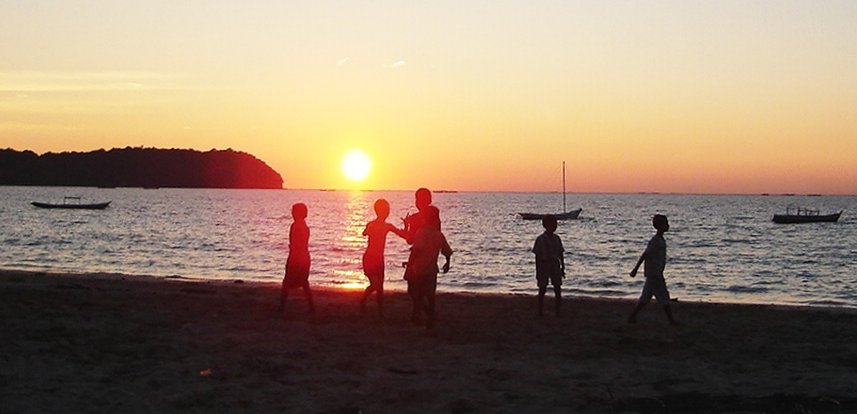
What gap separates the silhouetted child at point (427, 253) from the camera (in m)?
11.3

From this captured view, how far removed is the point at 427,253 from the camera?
11.4 meters

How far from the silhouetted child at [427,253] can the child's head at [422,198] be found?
6 cm

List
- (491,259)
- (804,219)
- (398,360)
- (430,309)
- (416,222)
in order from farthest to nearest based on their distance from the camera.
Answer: (804,219), (491,259), (430,309), (416,222), (398,360)

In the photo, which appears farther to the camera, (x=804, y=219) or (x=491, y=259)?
(x=804, y=219)

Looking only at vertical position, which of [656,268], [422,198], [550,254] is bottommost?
[656,268]

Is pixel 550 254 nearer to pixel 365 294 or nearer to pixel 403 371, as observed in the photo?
pixel 365 294

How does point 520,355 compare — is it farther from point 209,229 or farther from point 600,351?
point 209,229

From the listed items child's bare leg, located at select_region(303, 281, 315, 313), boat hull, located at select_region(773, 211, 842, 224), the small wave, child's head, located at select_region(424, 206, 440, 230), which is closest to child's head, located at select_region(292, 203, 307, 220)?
child's bare leg, located at select_region(303, 281, 315, 313)

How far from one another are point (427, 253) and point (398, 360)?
81.4 inches

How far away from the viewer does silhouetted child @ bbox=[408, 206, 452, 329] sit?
37.2ft

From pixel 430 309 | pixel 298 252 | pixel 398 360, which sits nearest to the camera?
pixel 398 360

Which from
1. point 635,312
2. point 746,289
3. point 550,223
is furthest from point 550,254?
point 746,289

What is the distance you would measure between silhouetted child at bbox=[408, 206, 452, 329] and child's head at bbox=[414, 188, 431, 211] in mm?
61

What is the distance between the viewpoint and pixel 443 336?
452 inches
